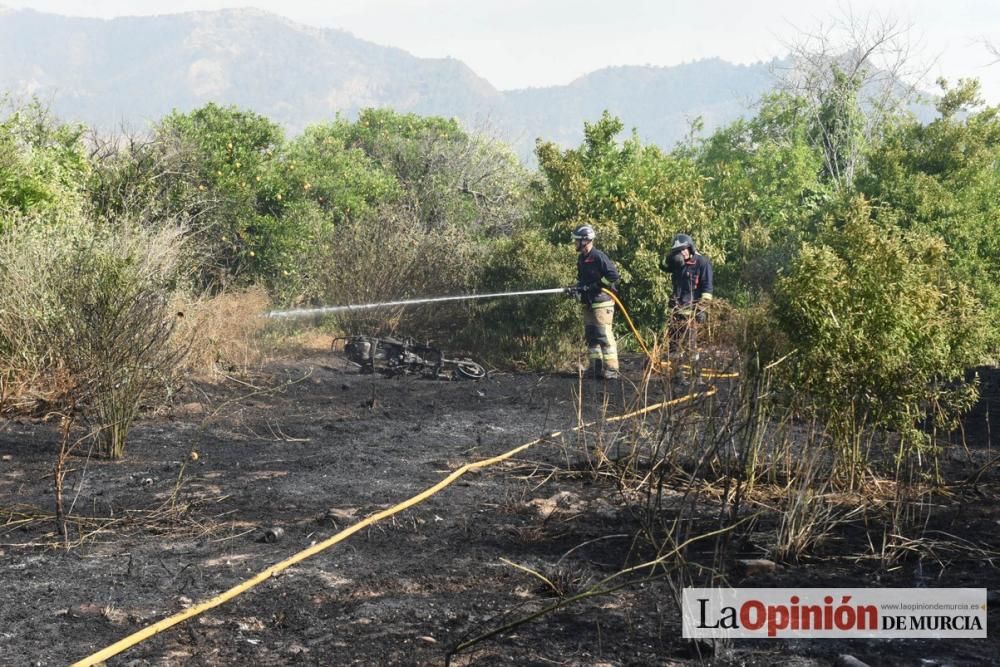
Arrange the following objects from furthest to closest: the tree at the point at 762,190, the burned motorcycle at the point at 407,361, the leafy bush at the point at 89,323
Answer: the tree at the point at 762,190, the burned motorcycle at the point at 407,361, the leafy bush at the point at 89,323

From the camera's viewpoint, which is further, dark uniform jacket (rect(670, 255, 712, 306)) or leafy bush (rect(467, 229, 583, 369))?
Answer: leafy bush (rect(467, 229, 583, 369))

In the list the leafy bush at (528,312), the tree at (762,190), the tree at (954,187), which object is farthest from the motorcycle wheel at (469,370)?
the tree at (954,187)

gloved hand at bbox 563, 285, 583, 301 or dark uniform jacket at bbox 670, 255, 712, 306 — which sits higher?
dark uniform jacket at bbox 670, 255, 712, 306

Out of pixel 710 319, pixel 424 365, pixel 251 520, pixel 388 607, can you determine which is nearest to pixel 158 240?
pixel 424 365

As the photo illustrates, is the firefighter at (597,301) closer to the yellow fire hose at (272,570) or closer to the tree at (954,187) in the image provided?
the tree at (954,187)

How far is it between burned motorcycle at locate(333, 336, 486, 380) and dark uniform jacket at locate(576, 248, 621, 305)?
5.65 ft

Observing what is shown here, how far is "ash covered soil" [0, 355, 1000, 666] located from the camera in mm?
4430

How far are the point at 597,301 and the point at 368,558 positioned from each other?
7.88 m

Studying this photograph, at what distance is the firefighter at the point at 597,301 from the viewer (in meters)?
13.1

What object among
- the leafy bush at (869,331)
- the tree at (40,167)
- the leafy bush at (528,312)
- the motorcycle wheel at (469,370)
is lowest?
the motorcycle wheel at (469,370)

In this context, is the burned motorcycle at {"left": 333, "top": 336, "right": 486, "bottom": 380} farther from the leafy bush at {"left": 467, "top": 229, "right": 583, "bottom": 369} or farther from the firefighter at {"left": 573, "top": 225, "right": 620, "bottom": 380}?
the firefighter at {"left": 573, "top": 225, "right": 620, "bottom": 380}

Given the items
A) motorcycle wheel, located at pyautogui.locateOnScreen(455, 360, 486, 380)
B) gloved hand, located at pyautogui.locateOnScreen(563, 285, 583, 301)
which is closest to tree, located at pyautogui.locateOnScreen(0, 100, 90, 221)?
motorcycle wheel, located at pyautogui.locateOnScreen(455, 360, 486, 380)

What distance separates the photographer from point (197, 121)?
19.3 m

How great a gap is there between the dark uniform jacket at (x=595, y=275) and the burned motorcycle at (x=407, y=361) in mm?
1721
